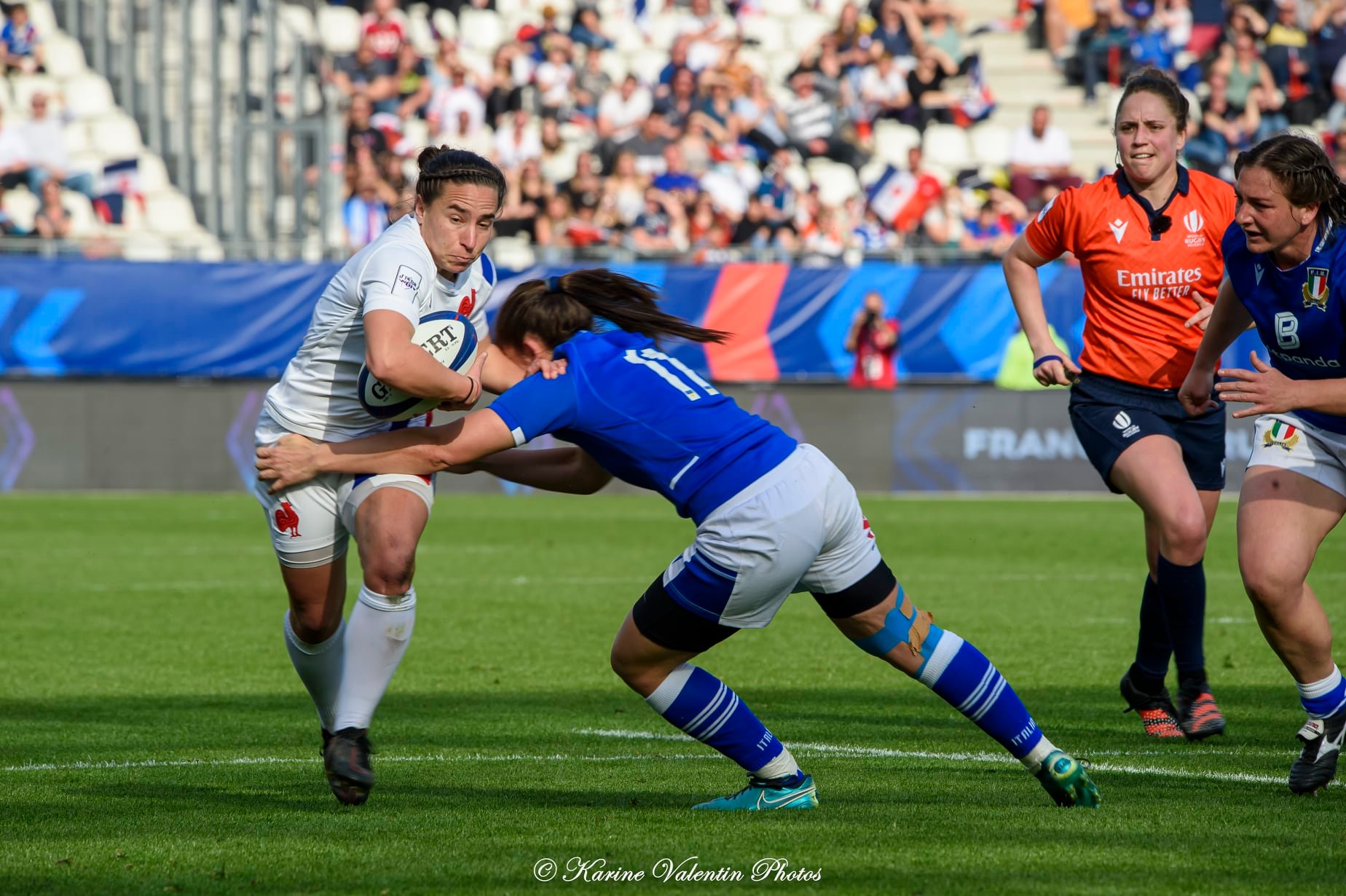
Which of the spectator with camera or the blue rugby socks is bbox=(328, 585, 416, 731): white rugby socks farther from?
the spectator with camera

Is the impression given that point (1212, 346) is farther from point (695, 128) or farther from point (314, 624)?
point (695, 128)

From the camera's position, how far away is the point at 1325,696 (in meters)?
5.41

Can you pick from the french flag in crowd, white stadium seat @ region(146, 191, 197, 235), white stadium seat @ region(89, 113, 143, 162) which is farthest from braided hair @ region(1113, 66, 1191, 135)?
white stadium seat @ region(89, 113, 143, 162)

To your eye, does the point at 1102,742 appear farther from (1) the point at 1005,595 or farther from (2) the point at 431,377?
(1) the point at 1005,595

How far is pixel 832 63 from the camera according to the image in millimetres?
25062

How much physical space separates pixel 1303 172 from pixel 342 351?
302cm

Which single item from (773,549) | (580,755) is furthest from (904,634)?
(580,755)

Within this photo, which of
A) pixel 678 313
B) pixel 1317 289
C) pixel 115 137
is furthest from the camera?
pixel 115 137

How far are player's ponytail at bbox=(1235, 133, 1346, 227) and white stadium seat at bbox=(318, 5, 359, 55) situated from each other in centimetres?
2234

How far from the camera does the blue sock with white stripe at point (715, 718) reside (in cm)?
500

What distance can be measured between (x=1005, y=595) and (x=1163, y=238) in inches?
206

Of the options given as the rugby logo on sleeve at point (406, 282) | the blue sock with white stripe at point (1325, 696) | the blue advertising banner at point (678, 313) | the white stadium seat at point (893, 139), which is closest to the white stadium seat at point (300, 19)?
the blue advertising banner at point (678, 313)

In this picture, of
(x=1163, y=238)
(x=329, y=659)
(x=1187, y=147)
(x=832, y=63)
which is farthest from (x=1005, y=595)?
(x=832, y=63)

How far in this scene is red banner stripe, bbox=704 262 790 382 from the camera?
20.2m
